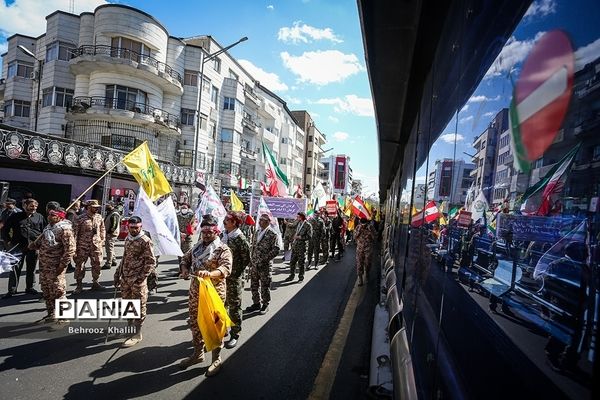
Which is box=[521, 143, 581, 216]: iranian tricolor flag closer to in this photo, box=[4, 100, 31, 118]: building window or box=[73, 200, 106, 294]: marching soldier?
box=[73, 200, 106, 294]: marching soldier

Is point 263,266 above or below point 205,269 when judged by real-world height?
below

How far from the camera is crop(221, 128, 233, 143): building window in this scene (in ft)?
120

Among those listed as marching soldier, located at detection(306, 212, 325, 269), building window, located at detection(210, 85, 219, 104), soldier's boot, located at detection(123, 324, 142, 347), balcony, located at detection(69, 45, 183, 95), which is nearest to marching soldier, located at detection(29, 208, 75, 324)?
soldier's boot, located at detection(123, 324, 142, 347)

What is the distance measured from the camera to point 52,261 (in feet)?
18.0

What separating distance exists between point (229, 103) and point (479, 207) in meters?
37.7

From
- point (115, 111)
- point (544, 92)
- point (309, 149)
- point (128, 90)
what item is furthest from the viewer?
point (309, 149)

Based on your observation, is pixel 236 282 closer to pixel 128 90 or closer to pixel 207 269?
pixel 207 269

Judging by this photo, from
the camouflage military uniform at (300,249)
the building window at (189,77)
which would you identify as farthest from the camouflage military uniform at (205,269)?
the building window at (189,77)

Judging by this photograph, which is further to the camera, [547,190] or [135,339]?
[135,339]

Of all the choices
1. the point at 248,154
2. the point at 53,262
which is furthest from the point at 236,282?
the point at 248,154

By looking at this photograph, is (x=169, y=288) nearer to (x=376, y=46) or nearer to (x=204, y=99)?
(x=376, y=46)

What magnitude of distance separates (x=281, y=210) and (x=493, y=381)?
8.97 metres

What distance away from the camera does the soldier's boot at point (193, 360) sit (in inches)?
167

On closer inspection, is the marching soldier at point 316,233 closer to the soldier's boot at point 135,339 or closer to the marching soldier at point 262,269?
the marching soldier at point 262,269
